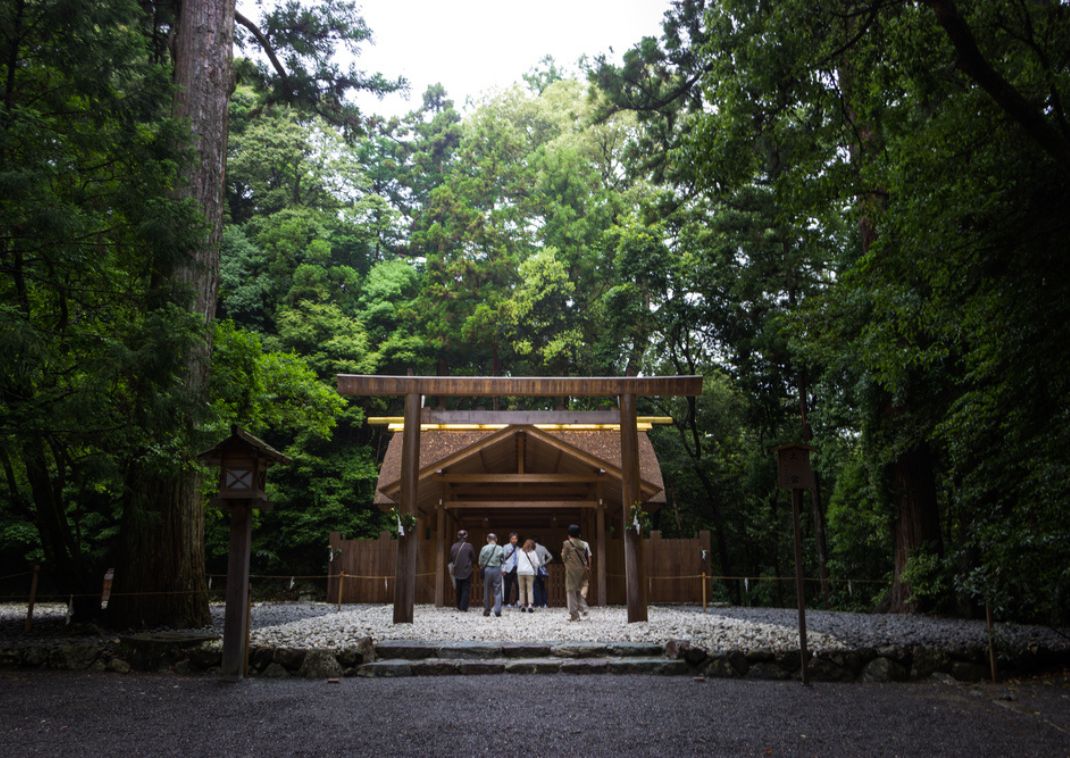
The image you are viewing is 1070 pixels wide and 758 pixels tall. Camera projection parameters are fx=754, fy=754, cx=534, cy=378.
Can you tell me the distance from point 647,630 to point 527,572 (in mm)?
4968

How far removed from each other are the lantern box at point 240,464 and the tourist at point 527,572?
7556 mm

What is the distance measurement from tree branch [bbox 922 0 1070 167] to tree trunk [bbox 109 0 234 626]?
7.06m

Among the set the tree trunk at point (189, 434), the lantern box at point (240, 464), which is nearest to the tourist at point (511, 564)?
the tree trunk at point (189, 434)

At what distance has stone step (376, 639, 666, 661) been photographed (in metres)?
7.62

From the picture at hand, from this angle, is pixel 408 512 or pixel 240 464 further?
pixel 408 512

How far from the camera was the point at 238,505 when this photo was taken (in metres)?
7.15

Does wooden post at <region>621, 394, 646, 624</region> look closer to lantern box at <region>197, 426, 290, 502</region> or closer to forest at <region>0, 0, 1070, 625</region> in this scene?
forest at <region>0, 0, 1070, 625</region>

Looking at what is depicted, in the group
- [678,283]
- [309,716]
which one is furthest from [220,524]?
[309,716]

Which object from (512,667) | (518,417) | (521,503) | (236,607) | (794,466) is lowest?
(512,667)

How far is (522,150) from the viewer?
3125cm

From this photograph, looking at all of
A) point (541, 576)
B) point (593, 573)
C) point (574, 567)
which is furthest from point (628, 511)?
point (593, 573)

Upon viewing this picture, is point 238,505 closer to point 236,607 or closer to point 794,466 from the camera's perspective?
point 236,607

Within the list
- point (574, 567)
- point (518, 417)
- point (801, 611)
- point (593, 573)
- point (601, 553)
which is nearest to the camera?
point (801, 611)

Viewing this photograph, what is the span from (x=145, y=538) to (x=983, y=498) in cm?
991
